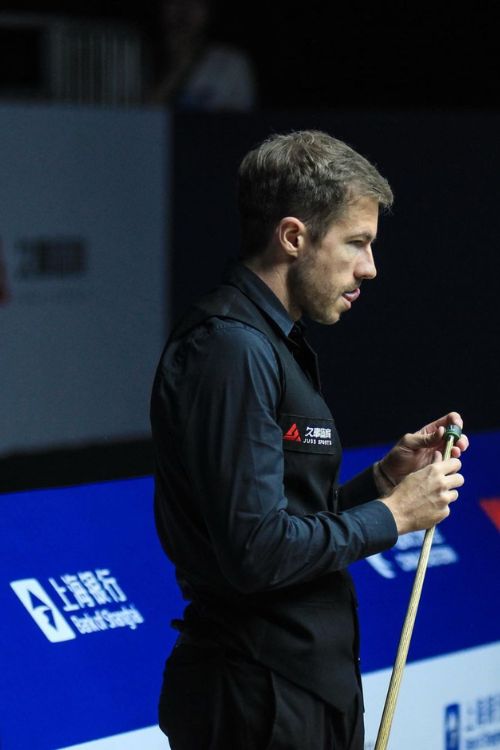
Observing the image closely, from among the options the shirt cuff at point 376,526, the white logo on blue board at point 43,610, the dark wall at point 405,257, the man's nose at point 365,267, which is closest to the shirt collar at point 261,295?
the man's nose at point 365,267

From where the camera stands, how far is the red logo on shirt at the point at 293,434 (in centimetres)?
218

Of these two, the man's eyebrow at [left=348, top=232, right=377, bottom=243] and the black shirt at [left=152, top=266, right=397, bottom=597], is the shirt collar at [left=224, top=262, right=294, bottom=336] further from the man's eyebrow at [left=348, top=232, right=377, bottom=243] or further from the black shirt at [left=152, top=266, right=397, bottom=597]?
the man's eyebrow at [left=348, top=232, right=377, bottom=243]

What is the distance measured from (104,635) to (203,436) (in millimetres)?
1060

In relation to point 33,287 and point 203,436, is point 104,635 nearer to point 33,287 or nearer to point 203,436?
point 203,436

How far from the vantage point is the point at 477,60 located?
9.55 m

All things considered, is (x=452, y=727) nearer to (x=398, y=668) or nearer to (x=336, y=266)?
(x=398, y=668)

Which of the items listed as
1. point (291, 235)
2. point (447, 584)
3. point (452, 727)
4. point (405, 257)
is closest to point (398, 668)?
point (291, 235)

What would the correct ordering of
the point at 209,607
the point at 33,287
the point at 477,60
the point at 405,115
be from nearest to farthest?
the point at 209,607
the point at 33,287
the point at 405,115
the point at 477,60

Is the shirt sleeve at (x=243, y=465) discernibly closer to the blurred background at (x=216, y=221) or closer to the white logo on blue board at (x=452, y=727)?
the white logo on blue board at (x=452, y=727)

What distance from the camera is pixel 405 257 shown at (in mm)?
6836

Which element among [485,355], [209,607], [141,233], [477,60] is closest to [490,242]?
[485,355]

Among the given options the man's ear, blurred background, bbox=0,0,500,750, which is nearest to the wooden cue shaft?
the man's ear

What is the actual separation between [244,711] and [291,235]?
80 centimetres

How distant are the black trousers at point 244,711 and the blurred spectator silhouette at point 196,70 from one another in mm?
4986
